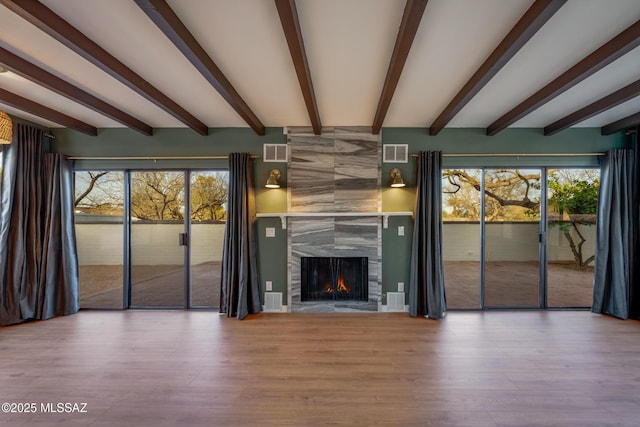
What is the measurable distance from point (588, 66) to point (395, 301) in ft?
10.0

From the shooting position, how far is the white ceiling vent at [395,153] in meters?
3.71

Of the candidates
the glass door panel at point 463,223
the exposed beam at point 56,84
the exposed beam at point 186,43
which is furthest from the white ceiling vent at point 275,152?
the glass door panel at point 463,223

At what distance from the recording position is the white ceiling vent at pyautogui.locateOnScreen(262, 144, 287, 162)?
12.2ft

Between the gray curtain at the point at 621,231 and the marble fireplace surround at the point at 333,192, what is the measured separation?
9.67ft

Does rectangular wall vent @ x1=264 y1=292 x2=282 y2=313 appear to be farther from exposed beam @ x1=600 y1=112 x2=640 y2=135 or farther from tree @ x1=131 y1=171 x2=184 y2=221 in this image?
exposed beam @ x1=600 y1=112 x2=640 y2=135

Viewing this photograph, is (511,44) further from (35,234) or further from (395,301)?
(35,234)

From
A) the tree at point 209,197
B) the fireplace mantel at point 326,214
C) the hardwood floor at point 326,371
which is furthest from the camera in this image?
the tree at point 209,197

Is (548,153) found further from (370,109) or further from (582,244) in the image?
(370,109)

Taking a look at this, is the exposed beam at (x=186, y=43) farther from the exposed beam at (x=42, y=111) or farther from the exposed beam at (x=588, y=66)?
the exposed beam at (x=588, y=66)

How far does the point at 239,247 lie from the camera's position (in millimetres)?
3488

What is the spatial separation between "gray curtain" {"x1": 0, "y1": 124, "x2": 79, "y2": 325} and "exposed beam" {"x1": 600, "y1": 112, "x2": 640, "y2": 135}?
7.28 metres

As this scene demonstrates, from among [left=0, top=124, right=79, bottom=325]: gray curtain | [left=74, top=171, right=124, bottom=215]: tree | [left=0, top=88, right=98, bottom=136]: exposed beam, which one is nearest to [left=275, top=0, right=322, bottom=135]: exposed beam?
[left=0, top=88, right=98, bottom=136]: exposed beam

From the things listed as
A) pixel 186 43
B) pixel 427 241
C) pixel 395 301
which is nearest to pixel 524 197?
pixel 427 241

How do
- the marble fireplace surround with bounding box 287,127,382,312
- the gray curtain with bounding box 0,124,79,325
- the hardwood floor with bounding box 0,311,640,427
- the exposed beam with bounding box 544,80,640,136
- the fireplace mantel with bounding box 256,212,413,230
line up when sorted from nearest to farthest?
the hardwood floor with bounding box 0,311,640,427 < the exposed beam with bounding box 544,80,640,136 < the gray curtain with bounding box 0,124,79,325 < the fireplace mantel with bounding box 256,212,413,230 < the marble fireplace surround with bounding box 287,127,382,312
